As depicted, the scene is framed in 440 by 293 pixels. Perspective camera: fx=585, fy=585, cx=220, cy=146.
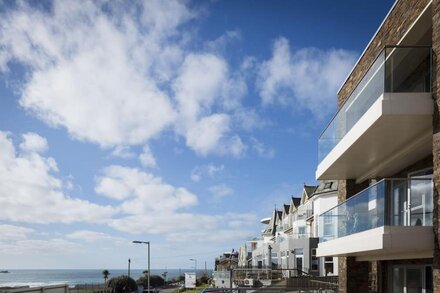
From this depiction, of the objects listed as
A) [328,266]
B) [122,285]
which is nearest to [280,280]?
[328,266]

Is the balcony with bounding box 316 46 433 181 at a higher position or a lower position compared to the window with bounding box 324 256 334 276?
higher

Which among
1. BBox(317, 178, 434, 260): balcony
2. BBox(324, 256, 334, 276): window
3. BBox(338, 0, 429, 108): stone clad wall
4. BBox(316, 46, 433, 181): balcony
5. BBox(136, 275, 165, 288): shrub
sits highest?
BBox(338, 0, 429, 108): stone clad wall

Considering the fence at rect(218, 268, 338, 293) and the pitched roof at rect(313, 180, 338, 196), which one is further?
the pitched roof at rect(313, 180, 338, 196)

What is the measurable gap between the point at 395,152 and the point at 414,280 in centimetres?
321

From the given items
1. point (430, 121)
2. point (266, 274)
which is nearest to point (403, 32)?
point (430, 121)

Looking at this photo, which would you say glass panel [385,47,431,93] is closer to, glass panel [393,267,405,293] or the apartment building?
the apartment building

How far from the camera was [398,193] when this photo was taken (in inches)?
460

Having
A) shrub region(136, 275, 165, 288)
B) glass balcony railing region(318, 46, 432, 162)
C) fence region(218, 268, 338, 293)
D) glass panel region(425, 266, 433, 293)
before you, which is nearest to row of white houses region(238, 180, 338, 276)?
fence region(218, 268, 338, 293)

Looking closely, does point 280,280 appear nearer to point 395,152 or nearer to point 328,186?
point 328,186

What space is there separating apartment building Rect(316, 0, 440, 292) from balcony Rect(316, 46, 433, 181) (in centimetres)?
2

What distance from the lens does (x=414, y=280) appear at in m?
14.4

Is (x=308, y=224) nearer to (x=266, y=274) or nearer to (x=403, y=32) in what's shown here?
(x=266, y=274)

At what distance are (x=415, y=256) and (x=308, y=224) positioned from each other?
131 feet

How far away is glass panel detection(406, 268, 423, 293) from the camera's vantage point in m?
14.0
